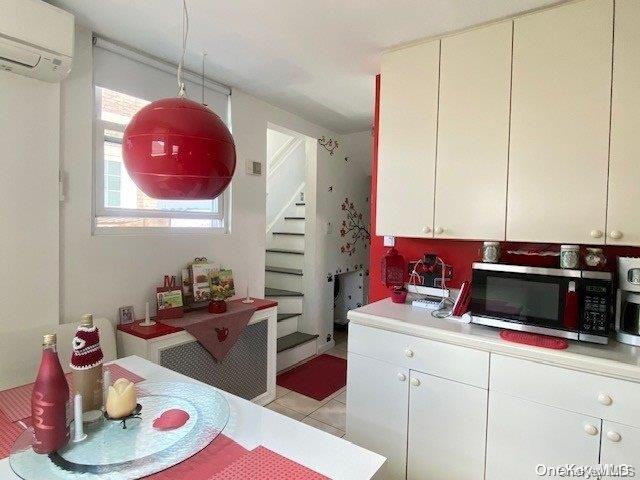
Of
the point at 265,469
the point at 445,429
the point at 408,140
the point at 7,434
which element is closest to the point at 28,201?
the point at 7,434

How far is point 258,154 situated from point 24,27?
68.4 inches

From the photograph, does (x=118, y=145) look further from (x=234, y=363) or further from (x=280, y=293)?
(x=280, y=293)

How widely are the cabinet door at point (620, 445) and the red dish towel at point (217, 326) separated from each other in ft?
6.64

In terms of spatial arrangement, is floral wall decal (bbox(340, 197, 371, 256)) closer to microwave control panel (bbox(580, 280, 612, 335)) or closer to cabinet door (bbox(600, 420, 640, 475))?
microwave control panel (bbox(580, 280, 612, 335))

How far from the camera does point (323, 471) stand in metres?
0.87

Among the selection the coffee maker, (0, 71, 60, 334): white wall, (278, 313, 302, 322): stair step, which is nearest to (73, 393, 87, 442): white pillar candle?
(0, 71, 60, 334): white wall

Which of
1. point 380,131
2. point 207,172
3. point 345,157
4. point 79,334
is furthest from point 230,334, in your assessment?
point 345,157

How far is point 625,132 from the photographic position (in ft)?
5.16

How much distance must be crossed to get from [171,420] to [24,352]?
1.22 meters

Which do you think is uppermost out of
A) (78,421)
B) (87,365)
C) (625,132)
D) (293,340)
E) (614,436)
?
(625,132)

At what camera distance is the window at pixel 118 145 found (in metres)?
2.13

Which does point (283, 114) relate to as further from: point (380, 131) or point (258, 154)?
point (380, 131)

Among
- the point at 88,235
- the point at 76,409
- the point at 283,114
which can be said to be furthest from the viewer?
the point at 283,114

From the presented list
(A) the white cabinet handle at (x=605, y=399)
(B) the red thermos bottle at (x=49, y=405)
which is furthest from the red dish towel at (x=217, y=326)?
(A) the white cabinet handle at (x=605, y=399)
